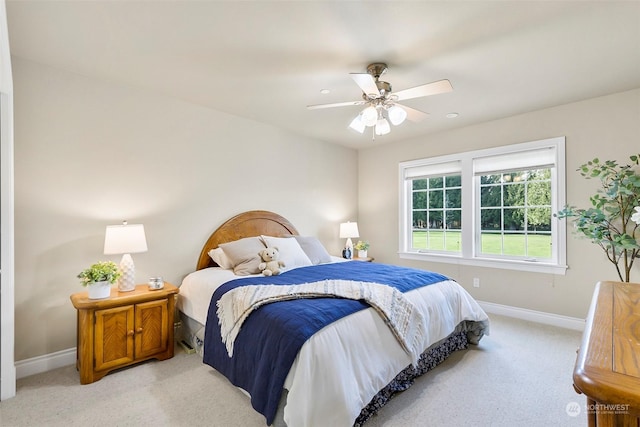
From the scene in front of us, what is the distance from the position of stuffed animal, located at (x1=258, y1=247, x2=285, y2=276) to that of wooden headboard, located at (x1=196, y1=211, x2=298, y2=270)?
2.17 ft

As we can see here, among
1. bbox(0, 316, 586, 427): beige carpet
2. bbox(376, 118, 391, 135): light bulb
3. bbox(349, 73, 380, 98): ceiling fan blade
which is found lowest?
bbox(0, 316, 586, 427): beige carpet

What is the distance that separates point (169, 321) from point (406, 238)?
3541 millimetres

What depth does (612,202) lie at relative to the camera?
296cm

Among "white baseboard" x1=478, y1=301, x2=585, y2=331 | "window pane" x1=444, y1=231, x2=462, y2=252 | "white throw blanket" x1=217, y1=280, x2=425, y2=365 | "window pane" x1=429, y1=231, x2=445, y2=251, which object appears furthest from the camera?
"window pane" x1=429, y1=231, x2=445, y2=251

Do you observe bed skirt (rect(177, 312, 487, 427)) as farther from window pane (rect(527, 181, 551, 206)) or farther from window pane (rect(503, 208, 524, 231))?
window pane (rect(527, 181, 551, 206))

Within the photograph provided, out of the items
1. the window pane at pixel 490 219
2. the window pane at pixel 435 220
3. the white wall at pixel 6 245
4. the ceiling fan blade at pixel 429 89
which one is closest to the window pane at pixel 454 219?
the window pane at pixel 435 220

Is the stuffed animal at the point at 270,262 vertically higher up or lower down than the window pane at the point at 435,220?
lower down

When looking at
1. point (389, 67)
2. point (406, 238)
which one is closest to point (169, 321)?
point (389, 67)

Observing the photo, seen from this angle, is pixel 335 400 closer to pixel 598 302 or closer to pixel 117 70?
pixel 598 302

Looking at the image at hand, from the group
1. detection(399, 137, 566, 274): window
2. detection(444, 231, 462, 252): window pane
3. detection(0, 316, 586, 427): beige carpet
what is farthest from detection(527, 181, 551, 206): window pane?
detection(0, 316, 586, 427): beige carpet

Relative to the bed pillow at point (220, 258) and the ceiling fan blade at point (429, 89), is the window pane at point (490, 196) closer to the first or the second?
the ceiling fan blade at point (429, 89)

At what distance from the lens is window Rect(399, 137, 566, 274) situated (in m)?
3.57

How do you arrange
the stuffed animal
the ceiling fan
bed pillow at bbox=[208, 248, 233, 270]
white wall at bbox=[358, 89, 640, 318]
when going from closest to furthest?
the ceiling fan, the stuffed animal, white wall at bbox=[358, 89, 640, 318], bed pillow at bbox=[208, 248, 233, 270]

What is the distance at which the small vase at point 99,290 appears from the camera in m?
2.34
